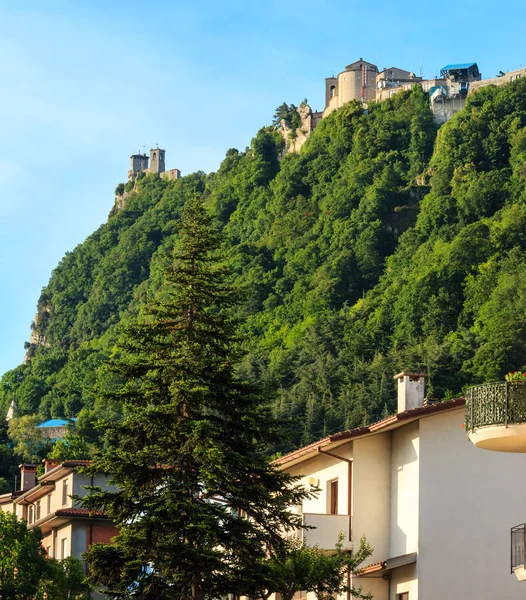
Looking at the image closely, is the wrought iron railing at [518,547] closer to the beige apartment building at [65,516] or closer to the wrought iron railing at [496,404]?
the wrought iron railing at [496,404]

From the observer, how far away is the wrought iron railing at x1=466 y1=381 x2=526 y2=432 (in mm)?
27219

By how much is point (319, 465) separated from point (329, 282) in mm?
154291

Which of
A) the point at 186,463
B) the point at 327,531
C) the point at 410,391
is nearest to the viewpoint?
the point at 186,463

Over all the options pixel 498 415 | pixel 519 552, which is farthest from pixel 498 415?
pixel 519 552

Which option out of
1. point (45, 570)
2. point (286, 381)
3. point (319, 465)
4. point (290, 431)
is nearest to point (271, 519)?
point (290, 431)

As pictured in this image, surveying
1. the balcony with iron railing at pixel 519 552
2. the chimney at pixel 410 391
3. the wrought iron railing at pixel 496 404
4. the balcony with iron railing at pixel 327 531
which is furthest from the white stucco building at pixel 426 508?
the wrought iron railing at pixel 496 404

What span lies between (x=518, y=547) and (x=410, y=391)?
11967 millimetres

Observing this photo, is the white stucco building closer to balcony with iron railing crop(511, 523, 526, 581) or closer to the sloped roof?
the sloped roof

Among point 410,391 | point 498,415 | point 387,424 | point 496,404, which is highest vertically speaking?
point 410,391

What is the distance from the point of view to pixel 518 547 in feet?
102

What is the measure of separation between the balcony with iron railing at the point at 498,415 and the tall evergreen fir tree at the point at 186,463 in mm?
6186

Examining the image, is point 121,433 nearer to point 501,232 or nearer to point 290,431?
point 290,431

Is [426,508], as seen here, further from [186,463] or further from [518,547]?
[186,463]

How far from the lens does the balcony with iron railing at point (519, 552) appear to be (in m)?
29.9
